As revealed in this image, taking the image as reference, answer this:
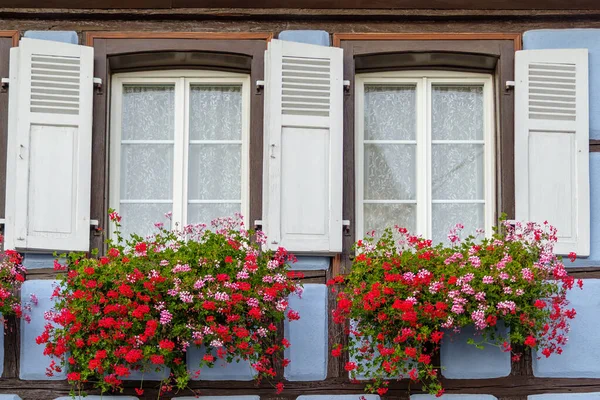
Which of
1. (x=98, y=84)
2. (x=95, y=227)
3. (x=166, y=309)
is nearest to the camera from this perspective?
(x=166, y=309)

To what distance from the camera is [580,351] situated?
721 centimetres

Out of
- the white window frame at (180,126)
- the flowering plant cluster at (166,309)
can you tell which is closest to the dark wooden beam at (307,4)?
the white window frame at (180,126)

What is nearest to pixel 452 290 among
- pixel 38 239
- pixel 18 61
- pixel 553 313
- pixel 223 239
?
pixel 553 313

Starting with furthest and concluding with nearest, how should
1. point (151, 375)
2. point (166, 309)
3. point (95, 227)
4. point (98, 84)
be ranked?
point (98, 84) < point (95, 227) < point (151, 375) < point (166, 309)

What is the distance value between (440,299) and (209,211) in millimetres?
1519

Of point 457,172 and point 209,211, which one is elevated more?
point 457,172

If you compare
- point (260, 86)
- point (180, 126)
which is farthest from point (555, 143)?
point (180, 126)

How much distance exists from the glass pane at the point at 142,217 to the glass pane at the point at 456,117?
5.41 feet

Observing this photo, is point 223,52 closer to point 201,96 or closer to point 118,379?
point 201,96

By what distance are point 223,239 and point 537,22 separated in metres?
2.26

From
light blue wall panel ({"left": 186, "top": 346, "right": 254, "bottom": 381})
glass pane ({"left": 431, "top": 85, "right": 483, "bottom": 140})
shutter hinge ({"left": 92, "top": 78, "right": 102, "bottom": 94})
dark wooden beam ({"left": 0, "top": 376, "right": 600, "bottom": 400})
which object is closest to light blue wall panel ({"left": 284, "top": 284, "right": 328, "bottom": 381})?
dark wooden beam ({"left": 0, "top": 376, "right": 600, "bottom": 400})

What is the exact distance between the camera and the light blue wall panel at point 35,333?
714 centimetres

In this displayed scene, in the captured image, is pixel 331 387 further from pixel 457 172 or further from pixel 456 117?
pixel 456 117

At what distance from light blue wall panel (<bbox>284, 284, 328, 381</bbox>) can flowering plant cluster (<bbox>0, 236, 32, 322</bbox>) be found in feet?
4.72
